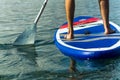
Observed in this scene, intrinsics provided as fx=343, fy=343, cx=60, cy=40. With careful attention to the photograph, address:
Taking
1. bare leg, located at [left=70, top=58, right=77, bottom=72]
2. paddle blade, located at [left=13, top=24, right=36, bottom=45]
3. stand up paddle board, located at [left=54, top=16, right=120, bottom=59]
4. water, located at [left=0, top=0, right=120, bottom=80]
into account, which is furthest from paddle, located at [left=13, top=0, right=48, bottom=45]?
bare leg, located at [left=70, top=58, right=77, bottom=72]

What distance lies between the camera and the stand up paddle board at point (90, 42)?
446cm

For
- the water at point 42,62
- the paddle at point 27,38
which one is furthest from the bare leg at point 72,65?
the paddle at point 27,38

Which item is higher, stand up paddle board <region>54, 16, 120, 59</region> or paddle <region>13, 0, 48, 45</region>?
stand up paddle board <region>54, 16, 120, 59</region>

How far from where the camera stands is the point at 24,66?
4.45 m

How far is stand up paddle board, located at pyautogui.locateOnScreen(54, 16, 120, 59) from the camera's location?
14.6ft

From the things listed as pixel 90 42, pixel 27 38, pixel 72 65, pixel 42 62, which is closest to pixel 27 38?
pixel 27 38

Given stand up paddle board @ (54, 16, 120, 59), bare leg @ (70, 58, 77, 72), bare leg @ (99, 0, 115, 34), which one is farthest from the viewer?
bare leg @ (99, 0, 115, 34)

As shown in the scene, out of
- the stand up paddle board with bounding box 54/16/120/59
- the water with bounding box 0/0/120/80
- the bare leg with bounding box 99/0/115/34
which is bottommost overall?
the water with bounding box 0/0/120/80

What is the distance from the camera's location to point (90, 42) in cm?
482

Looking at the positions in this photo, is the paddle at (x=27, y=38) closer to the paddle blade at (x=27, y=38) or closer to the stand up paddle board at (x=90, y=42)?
the paddle blade at (x=27, y=38)

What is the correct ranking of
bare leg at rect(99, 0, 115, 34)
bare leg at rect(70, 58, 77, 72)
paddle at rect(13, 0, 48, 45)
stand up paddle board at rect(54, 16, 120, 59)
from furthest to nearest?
paddle at rect(13, 0, 48, 45)
bare leg at rect(99, 0, 115, 34)
stand up paddle board at rect(54, 16, 120, 59)
bare leg at rect(70, 58, 77, 72)

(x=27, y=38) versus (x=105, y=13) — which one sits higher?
(x=105, y=13)

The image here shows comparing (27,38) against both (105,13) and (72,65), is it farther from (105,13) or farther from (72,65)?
(72,65)

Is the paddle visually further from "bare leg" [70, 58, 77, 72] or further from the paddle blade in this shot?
"bare leg" [70, 58, 77, 72]
